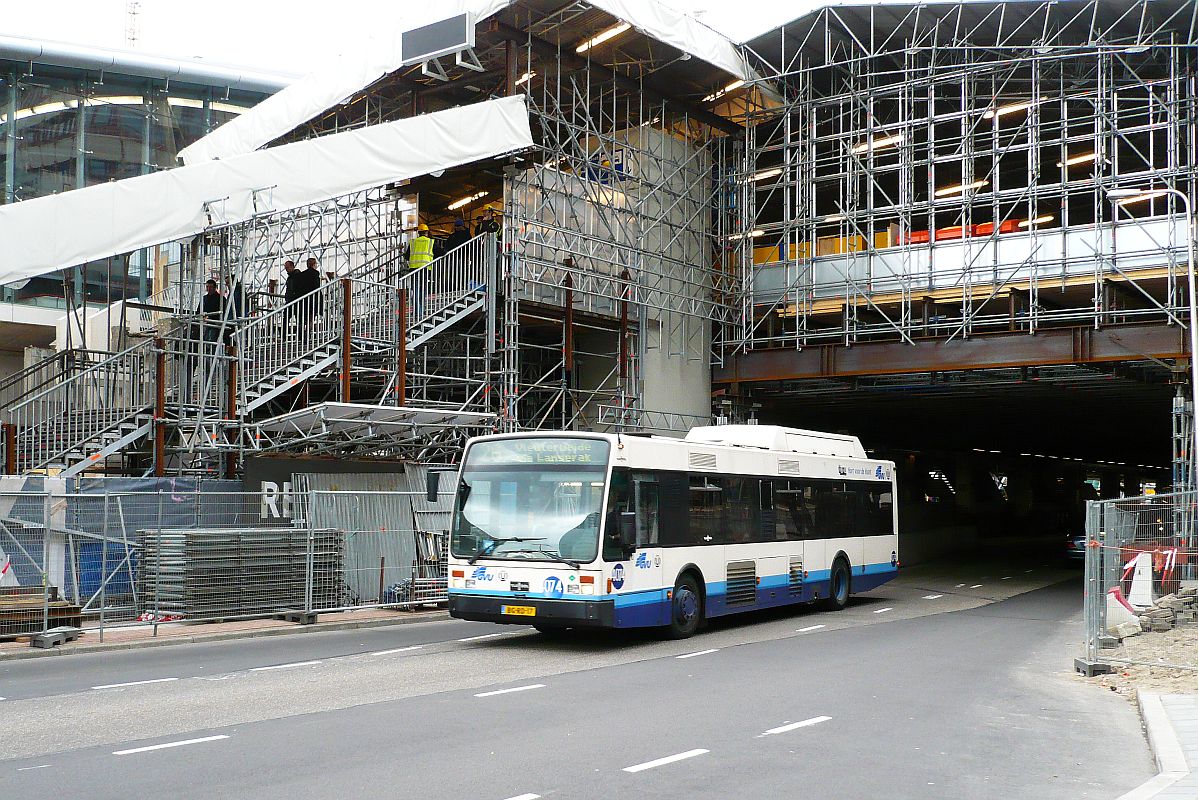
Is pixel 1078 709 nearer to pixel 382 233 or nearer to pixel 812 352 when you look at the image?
pixel 812 352

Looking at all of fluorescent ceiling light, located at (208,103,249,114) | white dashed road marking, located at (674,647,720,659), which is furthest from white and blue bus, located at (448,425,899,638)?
fluorescent ceiling light, located at (208,103,249,114)

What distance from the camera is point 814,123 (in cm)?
3138

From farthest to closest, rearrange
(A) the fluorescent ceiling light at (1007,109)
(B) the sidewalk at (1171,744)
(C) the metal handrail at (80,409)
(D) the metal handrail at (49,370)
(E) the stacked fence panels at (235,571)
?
(A) the fluorescent ceiling light at (1007,109) < (D) the metal handrail at (49,370) < (C) the metal handrail at (80,409) < (E) the stacked fence panels at (235,571) < (B) the sidewalk at (1171,744)

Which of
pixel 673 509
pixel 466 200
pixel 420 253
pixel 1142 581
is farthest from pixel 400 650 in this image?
pixel 466 200

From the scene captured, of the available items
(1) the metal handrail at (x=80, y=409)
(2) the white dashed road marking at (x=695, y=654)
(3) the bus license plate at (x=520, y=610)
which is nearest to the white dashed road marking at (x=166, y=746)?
(3) the bus license plate at (x=520, y=610)

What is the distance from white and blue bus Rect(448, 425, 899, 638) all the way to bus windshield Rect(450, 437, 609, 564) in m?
0.01

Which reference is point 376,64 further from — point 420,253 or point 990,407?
point 990,407

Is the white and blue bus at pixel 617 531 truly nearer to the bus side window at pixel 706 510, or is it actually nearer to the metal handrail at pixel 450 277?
the bus side window at pixel 706 510

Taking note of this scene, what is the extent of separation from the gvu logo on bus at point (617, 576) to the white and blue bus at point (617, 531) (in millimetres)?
27

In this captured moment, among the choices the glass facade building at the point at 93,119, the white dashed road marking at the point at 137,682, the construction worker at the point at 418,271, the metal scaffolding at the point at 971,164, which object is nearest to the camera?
the white dashed road marking at the point at 137,682

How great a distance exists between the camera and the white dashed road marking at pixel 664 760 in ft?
27.8

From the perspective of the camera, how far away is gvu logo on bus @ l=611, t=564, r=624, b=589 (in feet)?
49.9

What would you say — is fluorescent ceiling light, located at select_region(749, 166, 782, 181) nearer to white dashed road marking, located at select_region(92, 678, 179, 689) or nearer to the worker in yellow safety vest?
the worker in yellow safety vest

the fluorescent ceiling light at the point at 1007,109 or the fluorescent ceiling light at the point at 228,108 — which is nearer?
the fluorescent ceiling light at the point at 1007,109
